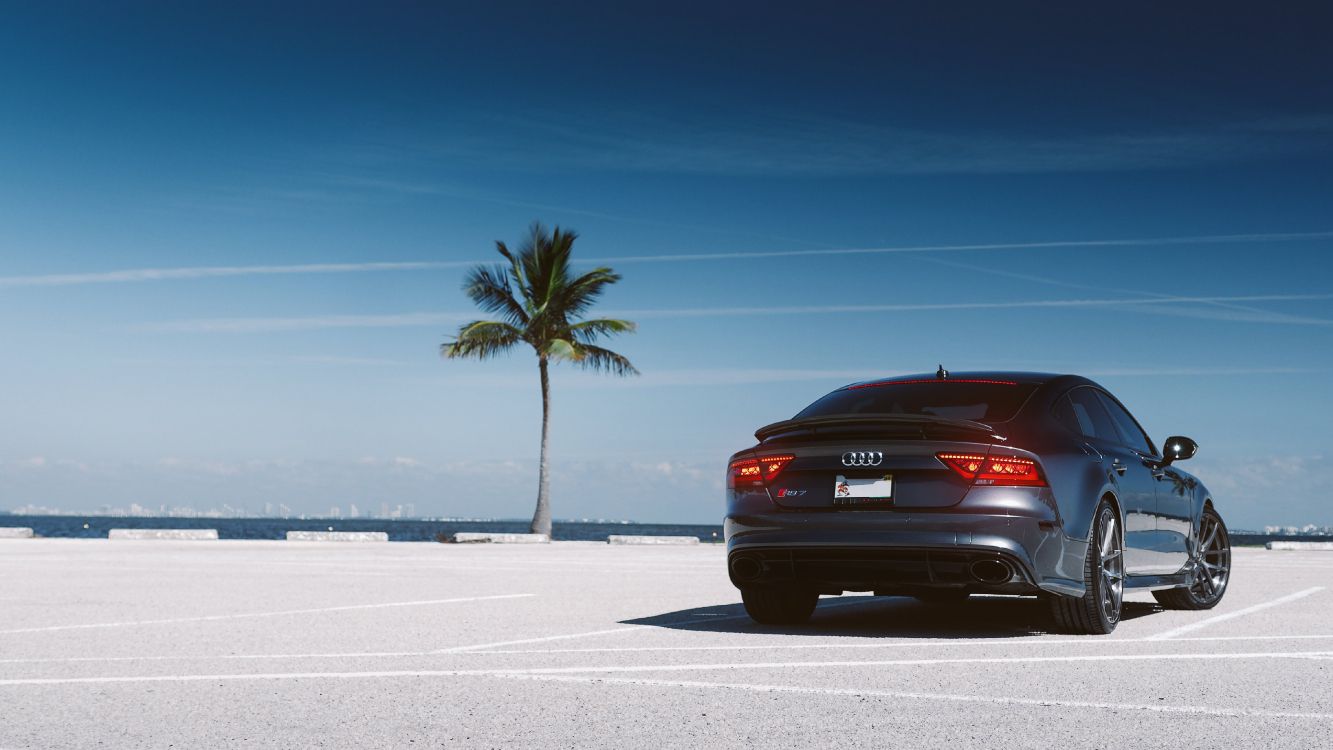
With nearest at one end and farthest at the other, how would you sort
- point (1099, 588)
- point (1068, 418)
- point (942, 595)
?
point (1099, 588)
point (1068, 418)
point (942, 595)

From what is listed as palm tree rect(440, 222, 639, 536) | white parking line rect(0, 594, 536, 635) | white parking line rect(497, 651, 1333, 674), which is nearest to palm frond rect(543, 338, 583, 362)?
palm tree rect(440, 222, 639, 536)

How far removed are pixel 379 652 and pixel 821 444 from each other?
2.80 metres

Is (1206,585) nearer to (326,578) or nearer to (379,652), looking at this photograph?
(379,652)

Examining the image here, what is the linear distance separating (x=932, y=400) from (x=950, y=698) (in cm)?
342

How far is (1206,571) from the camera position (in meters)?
11.0

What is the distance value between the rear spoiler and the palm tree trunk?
25.8m

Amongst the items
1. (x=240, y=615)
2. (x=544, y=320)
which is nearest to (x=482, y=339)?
(x=544, y=320)

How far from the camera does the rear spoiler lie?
8086 mm

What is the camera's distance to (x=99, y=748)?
4.80 m

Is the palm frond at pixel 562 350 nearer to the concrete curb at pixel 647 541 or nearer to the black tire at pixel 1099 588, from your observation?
the concrete curb at pixel 647 541

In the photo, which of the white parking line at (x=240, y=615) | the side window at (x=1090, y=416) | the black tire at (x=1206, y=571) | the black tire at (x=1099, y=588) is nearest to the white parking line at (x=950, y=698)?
the black tire at (x=1099, y=588)

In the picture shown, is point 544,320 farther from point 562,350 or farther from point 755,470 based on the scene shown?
point 755,470

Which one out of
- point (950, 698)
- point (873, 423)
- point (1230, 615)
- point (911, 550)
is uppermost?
point (873, 423)

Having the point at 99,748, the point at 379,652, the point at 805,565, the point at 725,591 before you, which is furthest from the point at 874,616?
the point at 99,748
